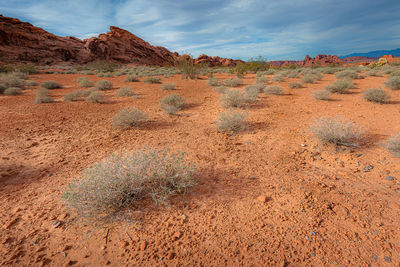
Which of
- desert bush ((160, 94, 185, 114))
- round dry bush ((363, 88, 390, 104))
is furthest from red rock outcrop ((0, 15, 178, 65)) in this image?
round dry bush ((363, 88, 390, 104))

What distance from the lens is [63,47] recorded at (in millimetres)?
33156

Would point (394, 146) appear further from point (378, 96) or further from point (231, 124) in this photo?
point (378, 96)

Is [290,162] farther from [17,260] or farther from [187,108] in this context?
[187,108]

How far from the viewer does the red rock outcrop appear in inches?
1118

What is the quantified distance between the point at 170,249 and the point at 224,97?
533cm

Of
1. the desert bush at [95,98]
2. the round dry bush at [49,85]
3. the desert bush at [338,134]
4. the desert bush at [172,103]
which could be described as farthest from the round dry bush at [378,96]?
the round dry bush at [49,85]

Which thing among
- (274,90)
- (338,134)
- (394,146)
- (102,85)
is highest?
(102,85)

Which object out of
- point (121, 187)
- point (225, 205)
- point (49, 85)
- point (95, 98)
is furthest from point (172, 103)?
point (49, 85)

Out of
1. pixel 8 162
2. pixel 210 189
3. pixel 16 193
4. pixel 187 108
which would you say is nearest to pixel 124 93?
pixel 187 108

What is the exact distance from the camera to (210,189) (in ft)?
8.25

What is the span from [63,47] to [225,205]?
1713 inches

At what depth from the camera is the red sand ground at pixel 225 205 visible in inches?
66.2

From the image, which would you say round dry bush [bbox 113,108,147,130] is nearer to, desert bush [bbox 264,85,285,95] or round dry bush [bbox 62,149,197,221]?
round dry bush [bbox 62,149,197,221]

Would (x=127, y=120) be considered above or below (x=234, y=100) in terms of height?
below
